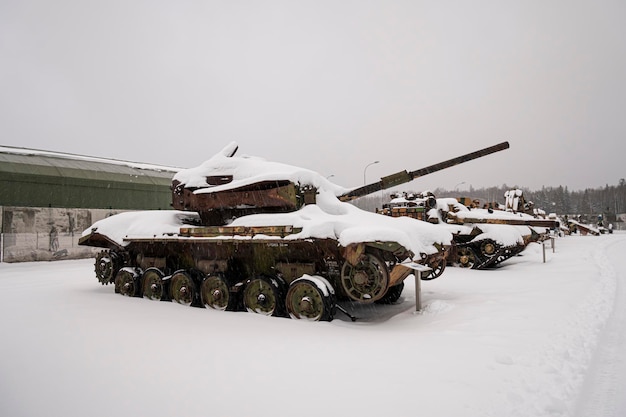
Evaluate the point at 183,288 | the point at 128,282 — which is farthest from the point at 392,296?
the point at 128,282

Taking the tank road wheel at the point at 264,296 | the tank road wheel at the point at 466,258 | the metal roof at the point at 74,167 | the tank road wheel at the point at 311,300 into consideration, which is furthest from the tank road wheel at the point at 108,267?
the tank road wheel at the point at 466,258

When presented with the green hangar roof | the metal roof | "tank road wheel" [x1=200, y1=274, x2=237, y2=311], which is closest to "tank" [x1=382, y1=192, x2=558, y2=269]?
"tank road wheel" [x1=200, y1=274, x2=237, y2=311]

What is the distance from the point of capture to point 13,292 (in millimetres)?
11852

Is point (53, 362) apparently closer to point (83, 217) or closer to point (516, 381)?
point (516, 381)

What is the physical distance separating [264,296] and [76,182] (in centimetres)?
1901

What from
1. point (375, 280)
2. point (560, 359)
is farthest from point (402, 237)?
point (560, 359)

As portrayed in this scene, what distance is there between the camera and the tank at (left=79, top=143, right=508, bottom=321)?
25.9 ft

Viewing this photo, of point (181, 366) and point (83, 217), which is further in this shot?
point (83, 217)

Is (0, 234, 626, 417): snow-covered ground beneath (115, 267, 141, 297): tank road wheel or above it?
beneath

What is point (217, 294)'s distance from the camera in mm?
9305

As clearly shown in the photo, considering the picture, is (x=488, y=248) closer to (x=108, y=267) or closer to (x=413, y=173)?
(x=413, y=173)

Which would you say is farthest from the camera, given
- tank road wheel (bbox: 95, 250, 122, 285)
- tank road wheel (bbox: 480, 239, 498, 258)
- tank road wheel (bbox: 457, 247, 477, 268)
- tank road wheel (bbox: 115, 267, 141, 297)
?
tank road wheel (bbox: 457, 247, 477, 268)

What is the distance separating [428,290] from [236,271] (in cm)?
518

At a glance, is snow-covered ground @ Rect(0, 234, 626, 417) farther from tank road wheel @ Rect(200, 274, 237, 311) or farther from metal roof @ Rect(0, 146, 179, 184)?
metal roof @ Rect(0, 146, 179, 184)
